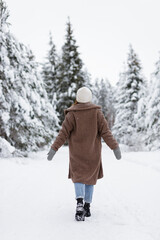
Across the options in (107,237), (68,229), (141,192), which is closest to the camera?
(107,237)

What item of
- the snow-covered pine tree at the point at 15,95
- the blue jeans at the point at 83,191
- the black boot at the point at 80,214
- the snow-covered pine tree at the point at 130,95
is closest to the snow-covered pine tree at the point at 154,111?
the snow-covered pine tree at the point at 130,95

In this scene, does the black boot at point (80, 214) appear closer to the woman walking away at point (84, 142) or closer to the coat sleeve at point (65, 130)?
the woman walking away at point (84, 142)

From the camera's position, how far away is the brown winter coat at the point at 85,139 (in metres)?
3.66

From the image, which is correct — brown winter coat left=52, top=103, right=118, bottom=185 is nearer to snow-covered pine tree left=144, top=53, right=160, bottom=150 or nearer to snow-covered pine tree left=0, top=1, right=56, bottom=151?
snow-covered pine tree left=0, top=1, right=56, bottom=151

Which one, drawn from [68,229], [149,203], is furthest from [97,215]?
[149,203]

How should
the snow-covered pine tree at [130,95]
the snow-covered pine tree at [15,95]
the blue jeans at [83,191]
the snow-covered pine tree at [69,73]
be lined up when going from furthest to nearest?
the snow-covered pine tree at [69,73] < the snow-covered pine tree at [130,95] < the snow-covered pine tree at [15,95] < the blue jeans at [83,191]

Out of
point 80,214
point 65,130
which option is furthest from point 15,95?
point 80,214

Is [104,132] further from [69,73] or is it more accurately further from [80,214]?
[69,73]

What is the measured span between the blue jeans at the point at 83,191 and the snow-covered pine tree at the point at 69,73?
20432mm

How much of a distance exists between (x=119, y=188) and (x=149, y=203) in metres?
1.38

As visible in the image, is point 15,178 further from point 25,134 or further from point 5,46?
point 5,46

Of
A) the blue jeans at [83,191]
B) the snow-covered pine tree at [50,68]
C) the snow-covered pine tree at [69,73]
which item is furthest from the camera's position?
the snow-covered pine tree at [50,68]

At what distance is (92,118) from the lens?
3662 mm

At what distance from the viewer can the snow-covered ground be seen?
9.75 feet
